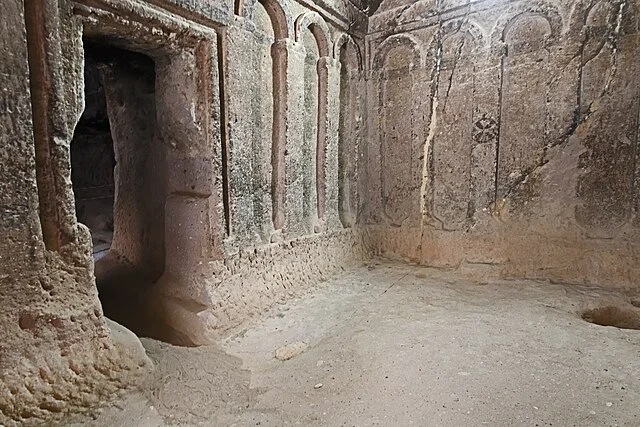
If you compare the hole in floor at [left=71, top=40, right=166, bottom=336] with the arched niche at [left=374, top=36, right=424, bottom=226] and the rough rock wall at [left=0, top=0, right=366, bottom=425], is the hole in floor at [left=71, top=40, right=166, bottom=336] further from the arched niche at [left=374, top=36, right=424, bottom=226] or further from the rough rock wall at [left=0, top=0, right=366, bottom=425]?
the arched niche at [left=374, top=36, right=424, bottom=226]

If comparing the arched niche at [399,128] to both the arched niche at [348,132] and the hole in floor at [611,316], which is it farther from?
the hole in floor at [611,316]

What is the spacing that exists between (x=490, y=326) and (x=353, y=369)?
111cm

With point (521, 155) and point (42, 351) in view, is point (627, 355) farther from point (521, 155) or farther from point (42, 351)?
point (42, 351)

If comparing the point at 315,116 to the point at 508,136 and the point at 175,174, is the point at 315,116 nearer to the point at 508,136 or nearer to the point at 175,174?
the point at 175,174

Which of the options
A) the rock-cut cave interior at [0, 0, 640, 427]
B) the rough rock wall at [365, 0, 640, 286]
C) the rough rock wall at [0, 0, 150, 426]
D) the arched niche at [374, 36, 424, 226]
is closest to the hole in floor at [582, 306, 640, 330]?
the rock-cut cave interior at [0, 0, 640, 427]

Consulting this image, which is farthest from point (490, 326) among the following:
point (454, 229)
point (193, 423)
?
point (193, 423)

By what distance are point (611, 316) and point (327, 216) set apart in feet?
8.07

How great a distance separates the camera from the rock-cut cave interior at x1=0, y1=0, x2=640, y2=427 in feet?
6.14

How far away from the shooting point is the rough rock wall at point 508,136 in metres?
3.29

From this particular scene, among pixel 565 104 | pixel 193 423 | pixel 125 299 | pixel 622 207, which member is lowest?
pixel 193 423

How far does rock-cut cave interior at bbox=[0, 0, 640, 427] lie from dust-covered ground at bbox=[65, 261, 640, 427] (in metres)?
0.02

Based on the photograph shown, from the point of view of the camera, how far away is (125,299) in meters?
3.17

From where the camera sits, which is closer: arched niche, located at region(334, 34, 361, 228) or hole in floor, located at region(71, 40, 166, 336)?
hole in floor, located at region(71, 40, 166, 336)

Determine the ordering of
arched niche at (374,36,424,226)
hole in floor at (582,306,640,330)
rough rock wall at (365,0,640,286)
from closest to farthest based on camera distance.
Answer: hole in floor at (582,306,640,330), rough rock wall at (365,0,640,286), arched niche at (374,36,424,226)
